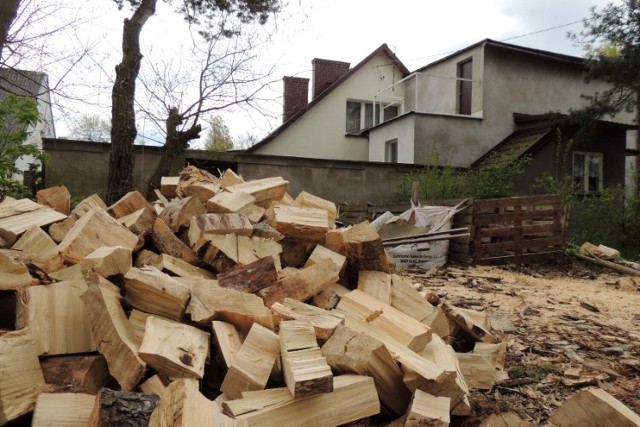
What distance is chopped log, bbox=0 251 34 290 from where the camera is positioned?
2.07 meters

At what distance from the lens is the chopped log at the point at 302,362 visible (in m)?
1.68

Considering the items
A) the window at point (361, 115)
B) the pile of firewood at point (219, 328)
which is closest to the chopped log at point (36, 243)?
the pile of firewood at point (219, 328)

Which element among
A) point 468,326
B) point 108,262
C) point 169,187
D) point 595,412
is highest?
point 169,187

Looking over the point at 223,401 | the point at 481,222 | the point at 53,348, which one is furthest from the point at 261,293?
the point at 481,222

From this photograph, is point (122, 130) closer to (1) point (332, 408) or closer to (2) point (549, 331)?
(2) point (549, 331)

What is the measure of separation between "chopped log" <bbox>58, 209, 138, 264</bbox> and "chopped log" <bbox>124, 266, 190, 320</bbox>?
1.86 feet

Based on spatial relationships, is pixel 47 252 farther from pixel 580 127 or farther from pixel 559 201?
pixel 580 127

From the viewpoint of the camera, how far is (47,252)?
2607 mm

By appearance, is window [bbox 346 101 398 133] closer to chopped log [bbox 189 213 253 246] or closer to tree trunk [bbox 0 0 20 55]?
tree trunk [bbox 0 0 20 55]

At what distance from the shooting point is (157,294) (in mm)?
2064

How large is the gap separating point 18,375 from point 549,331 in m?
3.50

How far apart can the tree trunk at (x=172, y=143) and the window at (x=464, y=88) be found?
9.37m

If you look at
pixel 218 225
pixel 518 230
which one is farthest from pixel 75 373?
pixel 518 230

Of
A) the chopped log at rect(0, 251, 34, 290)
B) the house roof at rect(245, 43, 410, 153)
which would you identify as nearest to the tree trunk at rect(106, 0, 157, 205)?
the chopped log at rect(0, 251, 34, 290)
